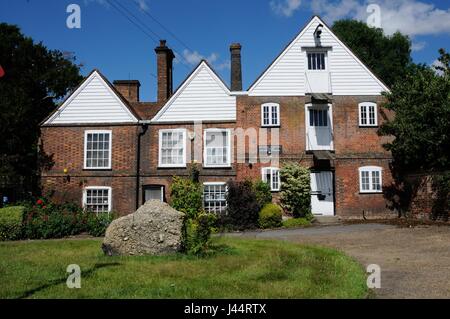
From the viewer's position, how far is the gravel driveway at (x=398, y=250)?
7.77 metres

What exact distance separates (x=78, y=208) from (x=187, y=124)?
738cm

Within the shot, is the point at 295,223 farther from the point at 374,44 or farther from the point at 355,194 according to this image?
the point at 374,44

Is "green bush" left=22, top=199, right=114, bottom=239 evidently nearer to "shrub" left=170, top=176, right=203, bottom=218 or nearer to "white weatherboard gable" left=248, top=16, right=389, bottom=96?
"shrub" left=170, top=176, right=203, bottom=218

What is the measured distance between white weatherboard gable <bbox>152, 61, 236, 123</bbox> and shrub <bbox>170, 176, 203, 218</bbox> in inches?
159

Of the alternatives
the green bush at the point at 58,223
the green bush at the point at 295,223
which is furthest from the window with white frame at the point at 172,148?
the green bush at the point at 295,223

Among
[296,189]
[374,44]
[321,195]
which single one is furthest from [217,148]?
[374,44]

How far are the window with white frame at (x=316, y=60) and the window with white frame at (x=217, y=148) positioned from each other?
20.0ft

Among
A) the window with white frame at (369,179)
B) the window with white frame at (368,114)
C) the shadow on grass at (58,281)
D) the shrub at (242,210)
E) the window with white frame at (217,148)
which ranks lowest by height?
the shadow on grass at (58,281)

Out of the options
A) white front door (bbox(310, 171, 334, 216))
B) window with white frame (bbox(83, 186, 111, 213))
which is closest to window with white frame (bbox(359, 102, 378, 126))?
white front door (bbox(310, 171, 334, 216))

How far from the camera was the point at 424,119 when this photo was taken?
1945 centimetres

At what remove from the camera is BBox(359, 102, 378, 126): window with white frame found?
23734 mm

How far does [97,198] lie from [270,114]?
10647 millimetres

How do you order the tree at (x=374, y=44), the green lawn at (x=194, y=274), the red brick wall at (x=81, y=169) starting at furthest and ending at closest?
the tree at (x=374, y=44)
the red brick wall at (x=81, y=169)
the green lawn at (x=194, y=274)

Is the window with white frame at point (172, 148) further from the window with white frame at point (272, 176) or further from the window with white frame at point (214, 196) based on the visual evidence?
the window with white frame at point (272, 176)
